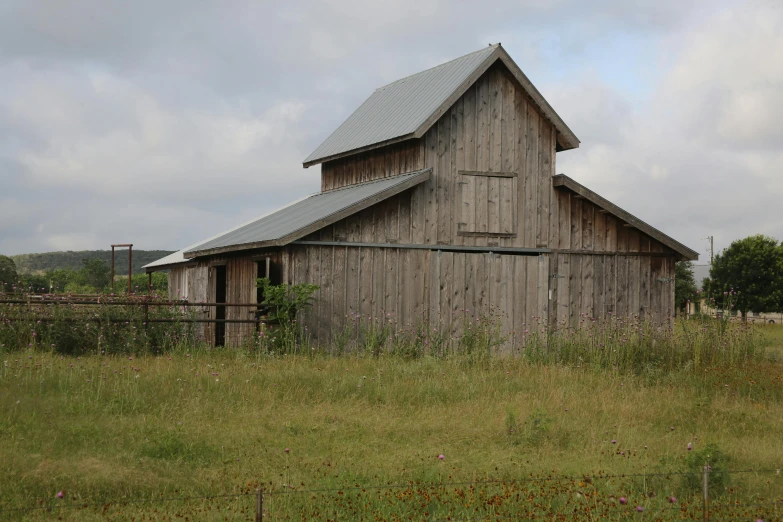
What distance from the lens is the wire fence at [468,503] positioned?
25.1ft

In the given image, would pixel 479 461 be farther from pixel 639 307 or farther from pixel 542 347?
pixel 639 307

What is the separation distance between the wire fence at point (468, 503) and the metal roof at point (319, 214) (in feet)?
32.9

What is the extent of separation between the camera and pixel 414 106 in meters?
22.7

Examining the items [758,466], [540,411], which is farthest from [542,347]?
[758,466]

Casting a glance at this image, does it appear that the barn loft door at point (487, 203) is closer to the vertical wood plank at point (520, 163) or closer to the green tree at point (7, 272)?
the vertical wood plank at point (520, 163)

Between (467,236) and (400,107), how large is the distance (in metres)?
5.06

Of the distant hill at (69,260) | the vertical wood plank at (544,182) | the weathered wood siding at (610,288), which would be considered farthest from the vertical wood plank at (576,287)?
the distant hill at (69,260)

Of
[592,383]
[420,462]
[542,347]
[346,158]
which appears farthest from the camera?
[346,158]

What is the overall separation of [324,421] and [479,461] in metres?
2.44

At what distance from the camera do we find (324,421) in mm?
11250

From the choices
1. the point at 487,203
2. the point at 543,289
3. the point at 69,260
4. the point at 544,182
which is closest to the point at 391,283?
the point at 487,203

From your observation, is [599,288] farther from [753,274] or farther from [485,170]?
[753,274]

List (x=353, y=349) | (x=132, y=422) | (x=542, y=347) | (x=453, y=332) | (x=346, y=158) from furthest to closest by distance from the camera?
(x=346, y=158) → (x=453, y=332) → (x=353, y=349) → (x=542, y=347) → (x=132, y=422)

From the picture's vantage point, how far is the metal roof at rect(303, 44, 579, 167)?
68.3ft
